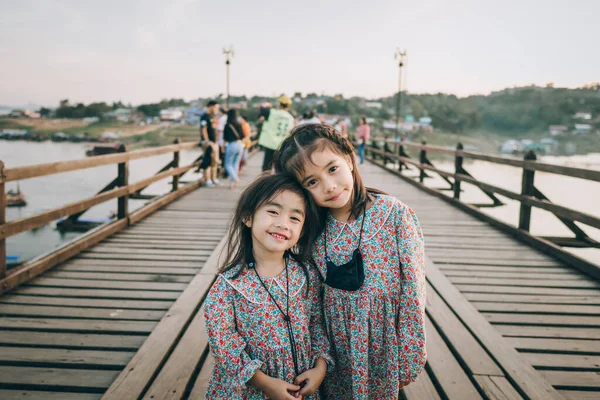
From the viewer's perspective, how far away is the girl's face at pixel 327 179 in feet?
4.89

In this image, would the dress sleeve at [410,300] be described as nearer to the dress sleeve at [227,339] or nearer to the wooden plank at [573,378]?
the dress sleeve at [227,339]

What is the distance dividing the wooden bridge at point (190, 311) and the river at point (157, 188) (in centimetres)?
45

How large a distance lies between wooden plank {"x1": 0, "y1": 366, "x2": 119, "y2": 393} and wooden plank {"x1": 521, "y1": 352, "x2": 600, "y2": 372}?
6.75ft

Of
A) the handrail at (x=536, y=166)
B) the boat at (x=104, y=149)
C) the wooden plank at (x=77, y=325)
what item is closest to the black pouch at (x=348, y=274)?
the wooden plank at (x=77, y=325)

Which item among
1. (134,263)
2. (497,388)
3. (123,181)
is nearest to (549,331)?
(497,388)

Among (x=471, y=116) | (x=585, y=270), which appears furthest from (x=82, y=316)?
(x=471, y=116)

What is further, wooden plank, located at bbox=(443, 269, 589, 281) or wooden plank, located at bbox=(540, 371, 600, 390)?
wooden plank, located at bbox=(443, 269, 589, 281)

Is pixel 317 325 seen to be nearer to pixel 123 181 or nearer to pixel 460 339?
pixel 460 339

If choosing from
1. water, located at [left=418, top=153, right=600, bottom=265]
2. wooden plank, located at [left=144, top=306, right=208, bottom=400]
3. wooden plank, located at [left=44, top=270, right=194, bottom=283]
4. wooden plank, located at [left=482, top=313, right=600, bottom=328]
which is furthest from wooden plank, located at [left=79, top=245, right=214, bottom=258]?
water, located at [left=418, top=153, right=600, bottom=265]

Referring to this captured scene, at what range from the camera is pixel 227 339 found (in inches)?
55.5

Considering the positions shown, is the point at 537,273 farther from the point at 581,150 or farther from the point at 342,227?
the point at 581,150

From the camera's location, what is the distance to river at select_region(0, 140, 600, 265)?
5.35m

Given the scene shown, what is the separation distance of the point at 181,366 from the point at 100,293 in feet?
4.27

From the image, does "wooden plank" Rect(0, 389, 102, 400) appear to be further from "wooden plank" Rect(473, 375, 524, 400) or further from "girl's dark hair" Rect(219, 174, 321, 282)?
"wooden plank" Rect(473, 375, 524, 400)
